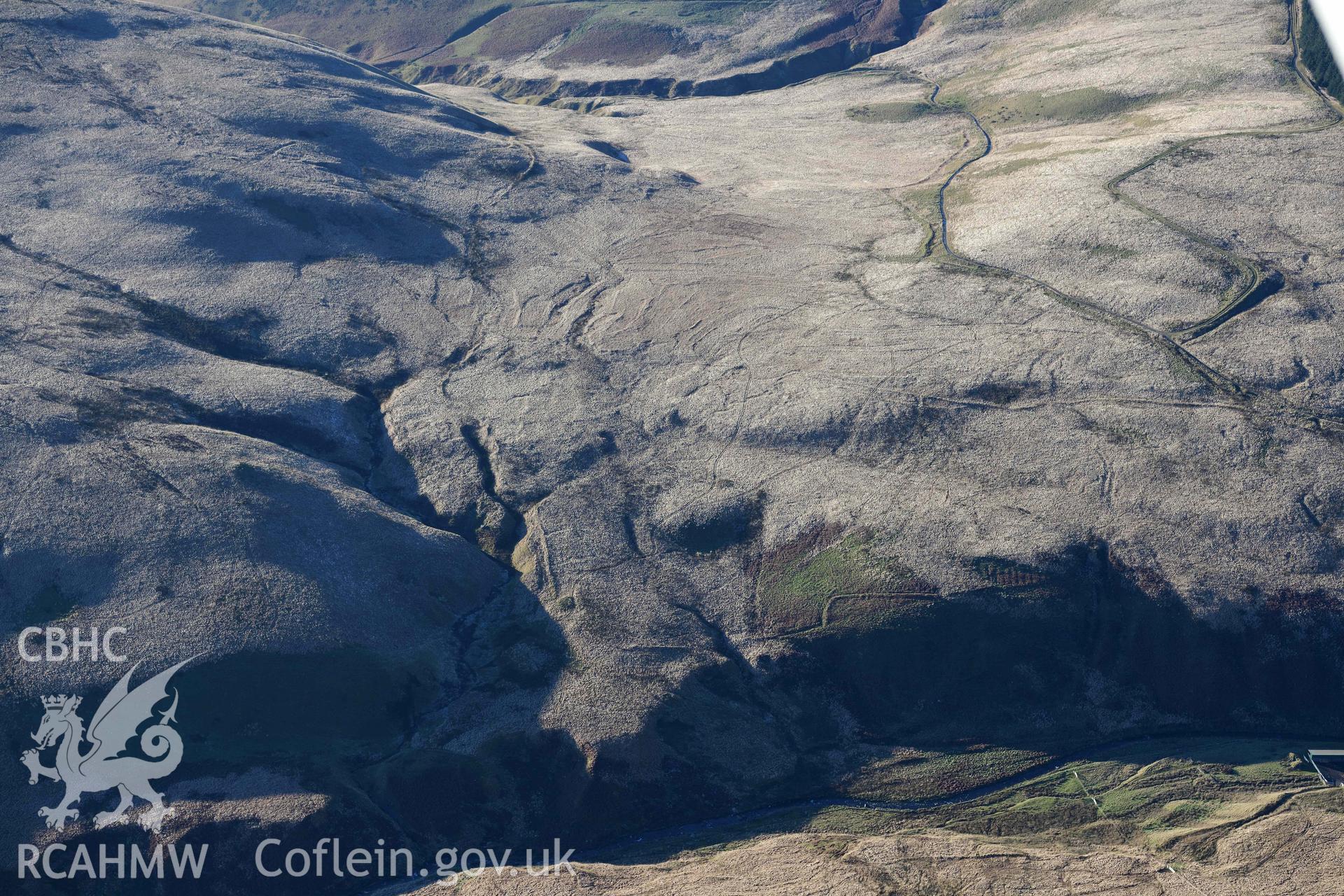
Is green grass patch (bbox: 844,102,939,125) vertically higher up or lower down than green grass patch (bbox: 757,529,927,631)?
higher up

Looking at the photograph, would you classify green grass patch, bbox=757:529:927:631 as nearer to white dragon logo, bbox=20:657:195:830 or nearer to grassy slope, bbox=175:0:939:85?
Answer: white dragon logo, bbox=20:657:195:830

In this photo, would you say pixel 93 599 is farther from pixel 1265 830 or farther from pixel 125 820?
pixel 1265 830

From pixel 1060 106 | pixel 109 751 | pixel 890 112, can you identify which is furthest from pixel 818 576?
pixel 890 112

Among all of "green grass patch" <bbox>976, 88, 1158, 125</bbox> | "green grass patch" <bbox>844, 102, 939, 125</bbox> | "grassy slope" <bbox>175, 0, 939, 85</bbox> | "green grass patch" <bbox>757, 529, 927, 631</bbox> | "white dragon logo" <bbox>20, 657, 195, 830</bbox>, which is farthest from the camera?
"grassy slope" <bbox>175, 0, 939, 85</bbox>

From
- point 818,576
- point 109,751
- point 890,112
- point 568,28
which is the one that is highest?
point 568,28

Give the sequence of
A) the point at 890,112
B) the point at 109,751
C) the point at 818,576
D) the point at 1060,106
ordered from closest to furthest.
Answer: the point at 109,751, the point at 818,576, the point at 1060,106, the point at 890,112

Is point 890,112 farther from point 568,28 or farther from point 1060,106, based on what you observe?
point 568,28

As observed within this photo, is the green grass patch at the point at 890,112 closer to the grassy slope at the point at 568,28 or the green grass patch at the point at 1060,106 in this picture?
the green grass patch at the point at 1060,106

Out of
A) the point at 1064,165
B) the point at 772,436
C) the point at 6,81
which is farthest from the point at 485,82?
the point at 772,436

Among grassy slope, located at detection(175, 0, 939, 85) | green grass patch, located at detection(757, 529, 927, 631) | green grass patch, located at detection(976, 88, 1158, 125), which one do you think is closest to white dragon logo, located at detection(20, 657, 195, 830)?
green grass patch, located at detection(757, 529, 927, 631)
